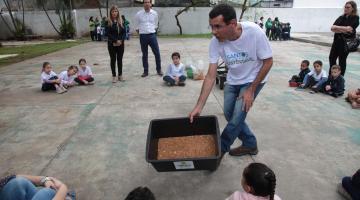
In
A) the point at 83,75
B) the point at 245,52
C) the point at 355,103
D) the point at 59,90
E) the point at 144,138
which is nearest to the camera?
the point at 245,52

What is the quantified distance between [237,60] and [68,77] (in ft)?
16.2

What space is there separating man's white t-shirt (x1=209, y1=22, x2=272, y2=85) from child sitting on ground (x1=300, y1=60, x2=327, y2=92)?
3.62 meters

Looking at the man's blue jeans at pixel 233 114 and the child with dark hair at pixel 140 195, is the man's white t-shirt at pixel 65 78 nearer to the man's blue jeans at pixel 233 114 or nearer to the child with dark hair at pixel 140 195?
the man's blue jeans at pixel 233 114

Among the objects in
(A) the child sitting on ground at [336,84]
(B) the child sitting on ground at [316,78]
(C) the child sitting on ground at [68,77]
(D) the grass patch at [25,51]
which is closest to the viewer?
(A) the child sitting on ground at [336,84]

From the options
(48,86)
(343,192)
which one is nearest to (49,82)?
(48,86)

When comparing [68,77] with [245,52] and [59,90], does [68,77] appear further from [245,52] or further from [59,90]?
[245,52]

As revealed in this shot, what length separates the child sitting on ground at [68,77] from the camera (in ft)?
22.1

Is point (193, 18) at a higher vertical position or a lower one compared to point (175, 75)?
higher

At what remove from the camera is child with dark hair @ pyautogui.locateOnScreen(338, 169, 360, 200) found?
8.35 feet

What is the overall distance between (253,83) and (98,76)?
5777 millimetres

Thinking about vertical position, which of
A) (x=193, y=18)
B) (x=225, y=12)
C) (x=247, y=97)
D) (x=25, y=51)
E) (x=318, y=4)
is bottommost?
(x=25, y=51)

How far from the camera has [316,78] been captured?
6207 mm

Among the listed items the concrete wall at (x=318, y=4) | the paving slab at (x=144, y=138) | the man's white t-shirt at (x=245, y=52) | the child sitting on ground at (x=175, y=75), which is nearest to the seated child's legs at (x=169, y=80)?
the child sitting on ground at (x=175, y=75)

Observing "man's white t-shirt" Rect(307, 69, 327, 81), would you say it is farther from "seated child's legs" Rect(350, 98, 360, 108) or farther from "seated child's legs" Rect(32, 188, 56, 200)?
"seated child's legs" Rect(32, 188, 56, 200)
